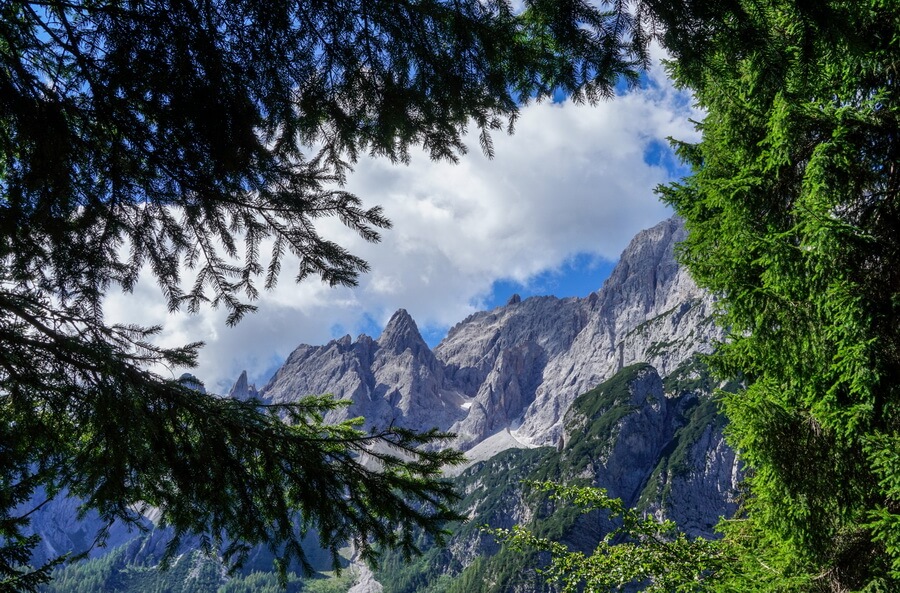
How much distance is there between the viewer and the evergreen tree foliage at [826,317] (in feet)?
16.4

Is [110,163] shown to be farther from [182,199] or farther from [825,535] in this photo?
[825,535]

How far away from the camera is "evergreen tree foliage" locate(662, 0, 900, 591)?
5004 mm

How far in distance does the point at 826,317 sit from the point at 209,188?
5801mm

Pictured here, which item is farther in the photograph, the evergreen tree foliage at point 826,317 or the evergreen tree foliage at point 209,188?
the evergreen tree foliage at point 826,317

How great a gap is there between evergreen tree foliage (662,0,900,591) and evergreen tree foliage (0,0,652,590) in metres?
2.03

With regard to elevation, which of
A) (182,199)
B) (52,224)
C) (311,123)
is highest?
(311,123)

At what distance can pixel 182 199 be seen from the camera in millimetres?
4262

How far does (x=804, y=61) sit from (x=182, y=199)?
416 cm

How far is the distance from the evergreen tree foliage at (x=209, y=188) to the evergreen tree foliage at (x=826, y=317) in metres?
2.03

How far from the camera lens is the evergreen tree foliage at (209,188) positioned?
356 centimetres

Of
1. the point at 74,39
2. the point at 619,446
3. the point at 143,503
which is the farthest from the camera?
the point at 619,446

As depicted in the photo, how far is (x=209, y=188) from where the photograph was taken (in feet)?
14.0

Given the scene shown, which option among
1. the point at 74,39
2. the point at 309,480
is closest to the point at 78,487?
the point at 309,480

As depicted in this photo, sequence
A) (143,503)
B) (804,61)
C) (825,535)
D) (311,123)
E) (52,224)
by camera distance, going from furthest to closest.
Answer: (825,535), (143,503), (311,123), (52,224), (804,61)
